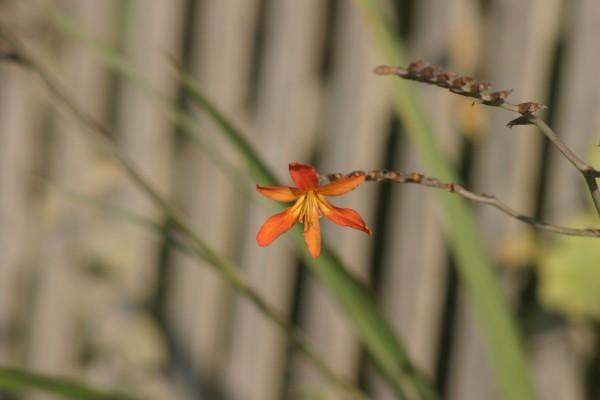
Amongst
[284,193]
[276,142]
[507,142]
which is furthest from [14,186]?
[284,193]

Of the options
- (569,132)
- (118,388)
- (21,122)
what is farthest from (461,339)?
(21,122)

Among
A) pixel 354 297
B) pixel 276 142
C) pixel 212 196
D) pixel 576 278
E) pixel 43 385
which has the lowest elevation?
pixel 43 385

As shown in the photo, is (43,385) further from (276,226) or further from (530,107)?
(530,107)

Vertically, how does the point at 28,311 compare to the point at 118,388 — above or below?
above

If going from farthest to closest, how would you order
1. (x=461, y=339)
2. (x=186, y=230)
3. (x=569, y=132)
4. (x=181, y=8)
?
(x=181, y=8)
(x=461, y=339)
(x=569, y=132)
(x=186, y=230)

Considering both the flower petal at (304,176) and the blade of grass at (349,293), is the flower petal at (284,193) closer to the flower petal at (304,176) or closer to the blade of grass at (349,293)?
the flower petal at (304,176)

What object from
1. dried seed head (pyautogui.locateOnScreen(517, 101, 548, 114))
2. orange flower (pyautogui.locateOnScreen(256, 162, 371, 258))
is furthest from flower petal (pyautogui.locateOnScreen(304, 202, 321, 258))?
dried seed head (pyautogui.locateOnScreen(517, 101, 548, 114))

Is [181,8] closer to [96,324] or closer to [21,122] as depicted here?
[21,122]

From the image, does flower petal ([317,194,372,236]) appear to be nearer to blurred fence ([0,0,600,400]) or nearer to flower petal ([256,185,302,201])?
flower petal ([256,185,302,201])
